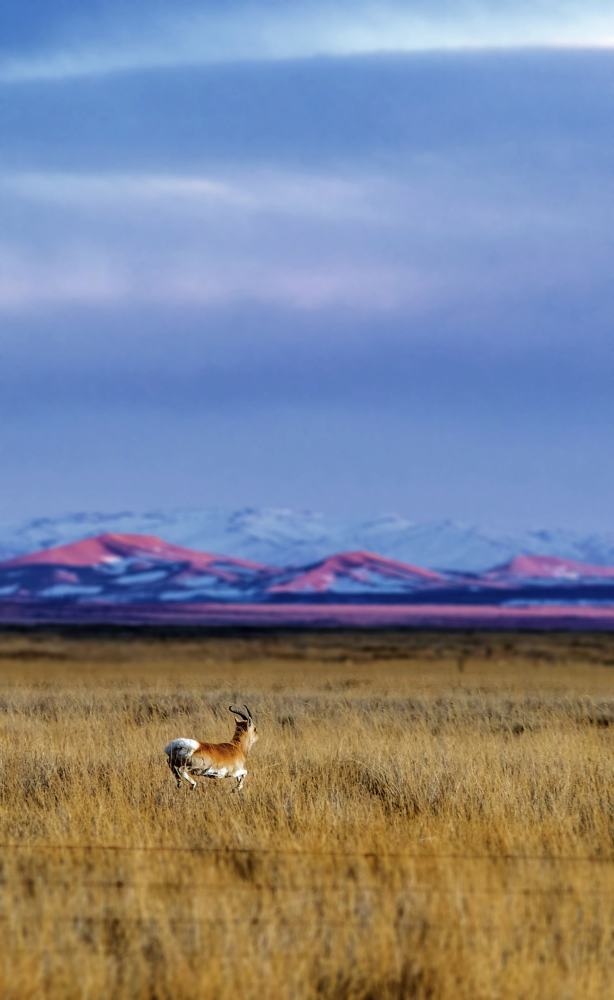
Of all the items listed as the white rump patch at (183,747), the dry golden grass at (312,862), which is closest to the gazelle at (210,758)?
the white rump patch at (183,747)

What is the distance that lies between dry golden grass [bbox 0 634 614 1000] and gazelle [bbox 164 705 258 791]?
0.23 meters

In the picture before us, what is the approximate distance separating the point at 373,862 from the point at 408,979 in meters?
2.45

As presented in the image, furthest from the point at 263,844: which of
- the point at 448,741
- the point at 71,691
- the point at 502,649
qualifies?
the point at 502,649

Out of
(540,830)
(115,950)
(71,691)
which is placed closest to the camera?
(115,950)

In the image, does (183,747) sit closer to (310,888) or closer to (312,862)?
(312,862)

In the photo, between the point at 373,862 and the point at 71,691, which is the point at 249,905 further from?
the point at 71,691

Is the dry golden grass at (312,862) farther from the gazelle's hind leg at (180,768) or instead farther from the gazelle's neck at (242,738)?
the gazelle's neck at (242,738)

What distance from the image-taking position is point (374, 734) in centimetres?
1756

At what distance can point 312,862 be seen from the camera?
908cm

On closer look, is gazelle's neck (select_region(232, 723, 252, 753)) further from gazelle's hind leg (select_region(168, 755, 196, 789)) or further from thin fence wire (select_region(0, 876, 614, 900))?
thin fence wire (select_region(0, 876, 614, 900))

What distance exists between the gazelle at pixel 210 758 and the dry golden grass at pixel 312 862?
0.23m

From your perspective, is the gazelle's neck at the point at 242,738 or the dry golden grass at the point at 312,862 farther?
the gazelle's neck at the point at 242,738

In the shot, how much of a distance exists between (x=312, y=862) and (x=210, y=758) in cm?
268

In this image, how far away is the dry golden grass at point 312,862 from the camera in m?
6.76
